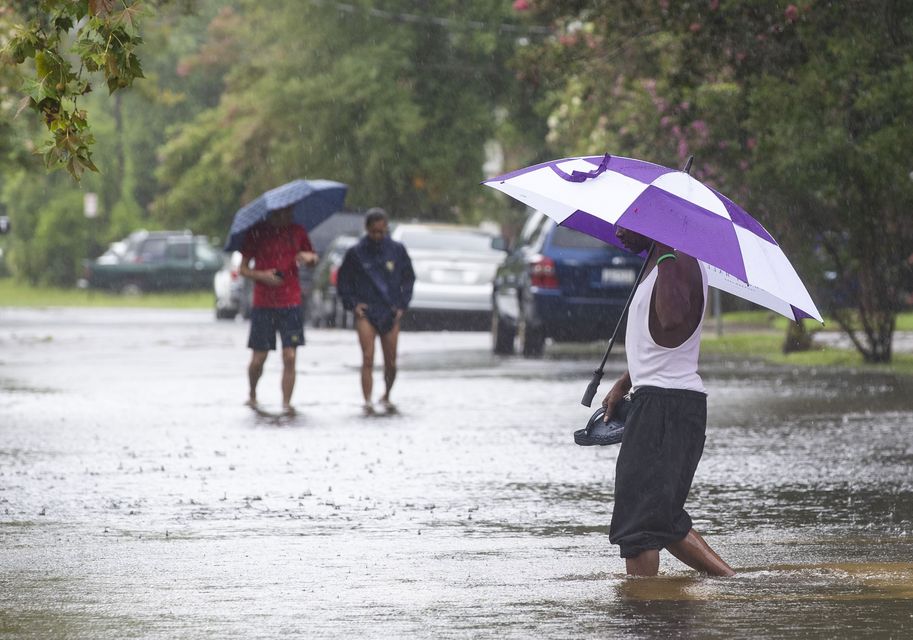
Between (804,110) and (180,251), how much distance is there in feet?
116

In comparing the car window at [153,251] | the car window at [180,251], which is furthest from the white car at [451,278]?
the car window at [153,251]

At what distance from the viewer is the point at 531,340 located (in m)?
22.7

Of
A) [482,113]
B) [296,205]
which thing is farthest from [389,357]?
[482,113]

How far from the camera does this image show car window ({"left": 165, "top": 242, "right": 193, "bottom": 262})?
5200 centimetres

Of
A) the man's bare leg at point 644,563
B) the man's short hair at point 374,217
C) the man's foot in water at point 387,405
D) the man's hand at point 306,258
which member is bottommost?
the man's foot in water at point 387,405

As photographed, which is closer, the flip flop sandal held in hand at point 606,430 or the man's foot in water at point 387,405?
the flip flop sandal held in hand at point 606,430

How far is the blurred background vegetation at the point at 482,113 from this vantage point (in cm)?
1806

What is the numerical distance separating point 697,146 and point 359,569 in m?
15.7

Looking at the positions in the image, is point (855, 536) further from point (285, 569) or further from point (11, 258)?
point (11, 258)

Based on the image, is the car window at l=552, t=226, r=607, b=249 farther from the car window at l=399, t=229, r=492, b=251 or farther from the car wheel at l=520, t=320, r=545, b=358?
the car window at l=399, t=229, r=492, b=251

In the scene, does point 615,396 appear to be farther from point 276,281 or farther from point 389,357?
point 389,357

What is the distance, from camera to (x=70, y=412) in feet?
50.2

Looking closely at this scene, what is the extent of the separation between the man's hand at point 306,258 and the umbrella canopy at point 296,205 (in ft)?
1.30

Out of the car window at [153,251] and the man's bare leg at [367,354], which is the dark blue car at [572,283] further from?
the car window at [153,251]
